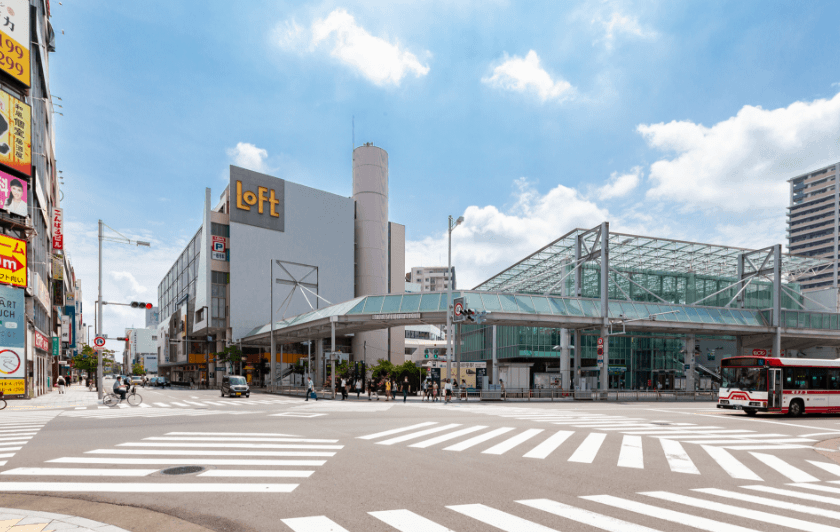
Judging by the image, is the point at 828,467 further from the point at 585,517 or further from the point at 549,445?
the point at 585,517

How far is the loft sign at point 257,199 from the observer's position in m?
68.4

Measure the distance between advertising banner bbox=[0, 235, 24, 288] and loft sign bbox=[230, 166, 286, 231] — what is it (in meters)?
35.3

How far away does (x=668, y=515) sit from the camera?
276 inches

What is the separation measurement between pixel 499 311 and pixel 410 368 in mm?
12035

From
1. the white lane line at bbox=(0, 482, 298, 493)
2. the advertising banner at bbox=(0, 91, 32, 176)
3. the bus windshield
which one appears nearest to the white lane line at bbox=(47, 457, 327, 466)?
the white lane line at bbox=(0, 482, 298, 493)

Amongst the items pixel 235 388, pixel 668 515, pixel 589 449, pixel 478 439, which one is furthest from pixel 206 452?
pixel 235 388

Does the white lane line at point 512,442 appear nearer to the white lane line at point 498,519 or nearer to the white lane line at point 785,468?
the white lane line at point 498,519

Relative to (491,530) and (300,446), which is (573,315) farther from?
(491,530)

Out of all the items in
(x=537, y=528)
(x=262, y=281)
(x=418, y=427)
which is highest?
(x=262, y=281)

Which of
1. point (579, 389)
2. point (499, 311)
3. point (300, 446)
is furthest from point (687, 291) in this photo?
point (300, 446)

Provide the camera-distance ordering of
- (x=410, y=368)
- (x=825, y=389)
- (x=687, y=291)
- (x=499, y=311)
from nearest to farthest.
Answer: (x=825, y=389), (x=499, y=311), (x=410, y=368), (x=687, y=291)

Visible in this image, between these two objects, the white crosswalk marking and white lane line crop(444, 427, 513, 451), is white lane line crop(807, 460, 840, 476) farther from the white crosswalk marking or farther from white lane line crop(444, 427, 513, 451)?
the white crosswalk marking

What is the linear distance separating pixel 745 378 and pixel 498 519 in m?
22.5

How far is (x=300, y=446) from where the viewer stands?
41.3 feet
